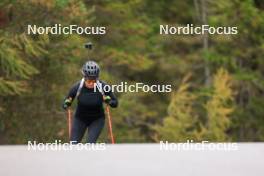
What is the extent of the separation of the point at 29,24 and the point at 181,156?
718cm

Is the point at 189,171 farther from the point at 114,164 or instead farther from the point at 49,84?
the point at 49,84

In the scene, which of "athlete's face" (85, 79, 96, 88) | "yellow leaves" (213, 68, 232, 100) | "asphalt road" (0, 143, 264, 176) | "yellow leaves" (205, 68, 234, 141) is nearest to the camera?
"asphalt road" (0, 143, 264, 176)

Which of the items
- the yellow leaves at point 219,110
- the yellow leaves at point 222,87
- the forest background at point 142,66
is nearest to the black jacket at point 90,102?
the forest background at point 142,66

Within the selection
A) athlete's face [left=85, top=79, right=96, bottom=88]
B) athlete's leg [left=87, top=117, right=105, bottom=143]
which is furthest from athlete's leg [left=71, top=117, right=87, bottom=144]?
athlete's face [left=85, top=79, right=96, bottom=88]

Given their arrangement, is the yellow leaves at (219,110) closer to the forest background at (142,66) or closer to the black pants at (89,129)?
the forest background at (142,66)

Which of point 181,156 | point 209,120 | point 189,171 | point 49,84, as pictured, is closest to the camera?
point 189,171

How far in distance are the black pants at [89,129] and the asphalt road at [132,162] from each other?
0.22 m

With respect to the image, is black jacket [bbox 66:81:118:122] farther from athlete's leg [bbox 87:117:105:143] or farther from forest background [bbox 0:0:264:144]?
forest background [bbox 0:0:264:144]

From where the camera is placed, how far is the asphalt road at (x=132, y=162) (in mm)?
7965

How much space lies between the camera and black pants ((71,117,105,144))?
9258 millimetres

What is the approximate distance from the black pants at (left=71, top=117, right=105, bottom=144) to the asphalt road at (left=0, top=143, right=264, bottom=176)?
0.74 ft

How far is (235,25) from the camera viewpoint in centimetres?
→ 2536

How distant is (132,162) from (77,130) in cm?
106

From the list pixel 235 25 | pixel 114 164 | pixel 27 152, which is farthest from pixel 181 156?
pixel 235 25
